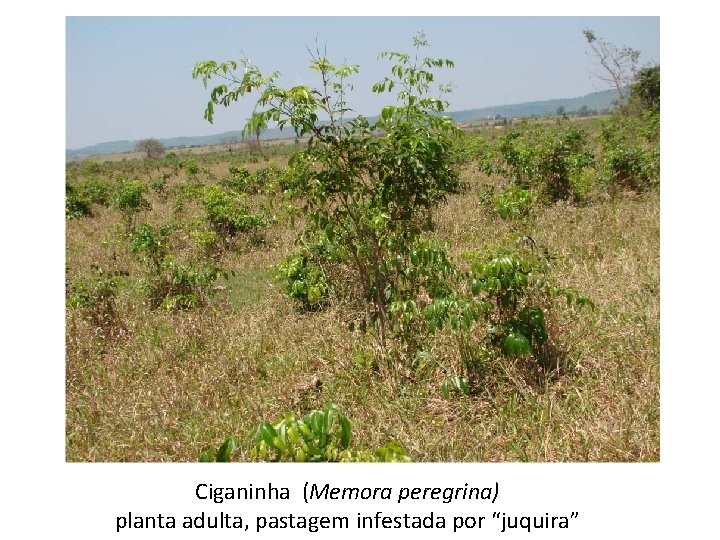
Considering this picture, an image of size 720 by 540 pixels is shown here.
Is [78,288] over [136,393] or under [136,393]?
over

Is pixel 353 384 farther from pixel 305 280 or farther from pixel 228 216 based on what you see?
pixel 228 216

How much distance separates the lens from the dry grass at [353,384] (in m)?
2.79

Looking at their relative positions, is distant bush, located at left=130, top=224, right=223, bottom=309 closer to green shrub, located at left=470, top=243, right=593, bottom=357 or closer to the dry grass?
the dry grass

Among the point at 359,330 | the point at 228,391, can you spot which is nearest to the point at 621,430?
the point at 359,330

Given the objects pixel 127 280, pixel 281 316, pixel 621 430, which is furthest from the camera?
pixel 127 280

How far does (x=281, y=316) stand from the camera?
189 inches

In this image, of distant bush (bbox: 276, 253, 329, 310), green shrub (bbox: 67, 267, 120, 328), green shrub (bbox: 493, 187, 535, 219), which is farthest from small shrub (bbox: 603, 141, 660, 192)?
green shrub (bbox: 67, 267, 120, 328)

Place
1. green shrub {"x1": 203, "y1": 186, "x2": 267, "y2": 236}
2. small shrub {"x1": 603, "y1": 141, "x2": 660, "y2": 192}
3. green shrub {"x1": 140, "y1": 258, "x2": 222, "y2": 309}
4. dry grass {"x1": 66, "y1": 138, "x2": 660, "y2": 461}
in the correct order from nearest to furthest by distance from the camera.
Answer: dry grass {"x1": 66, "y1": 138, "x2": 660, "y2": 461} → green shrub {"x1": 140, "y1": 258, "x2": 222, "y2": 309} → green shrub {"x1": 203, "y1": 186, "x2": 267, "y2": 236} → small shrub {"x1": 603, "y1": 141, "x2": 660, "y2": 192}

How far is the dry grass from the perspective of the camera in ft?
9.16

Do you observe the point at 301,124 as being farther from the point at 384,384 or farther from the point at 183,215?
the point at 183,215

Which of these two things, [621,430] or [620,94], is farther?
[620,94]

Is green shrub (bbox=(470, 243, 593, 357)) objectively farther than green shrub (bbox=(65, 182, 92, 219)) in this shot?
No

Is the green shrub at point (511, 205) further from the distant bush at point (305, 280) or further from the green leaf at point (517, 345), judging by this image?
the green leaf at point (517, 345)

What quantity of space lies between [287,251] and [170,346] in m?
3.17
